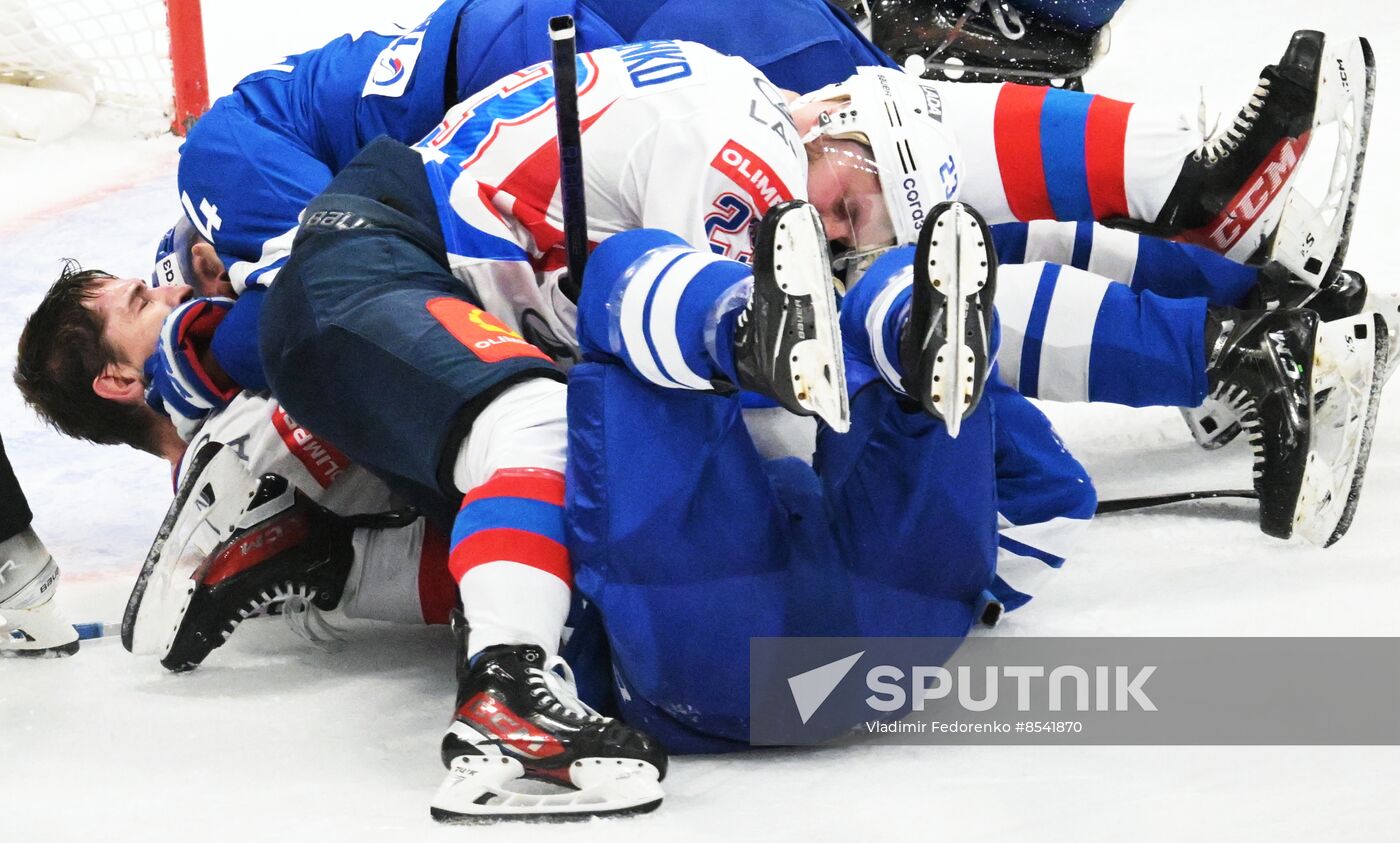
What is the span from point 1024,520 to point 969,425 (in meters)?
0.34

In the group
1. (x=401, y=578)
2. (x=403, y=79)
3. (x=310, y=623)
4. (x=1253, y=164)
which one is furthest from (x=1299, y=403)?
(x=403, y=79)

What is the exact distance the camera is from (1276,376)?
1.73m

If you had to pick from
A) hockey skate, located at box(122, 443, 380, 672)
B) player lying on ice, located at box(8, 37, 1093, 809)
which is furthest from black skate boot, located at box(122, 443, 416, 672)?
player lying on ice, located at box(8, 37, 1093, 809)

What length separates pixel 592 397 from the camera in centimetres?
143

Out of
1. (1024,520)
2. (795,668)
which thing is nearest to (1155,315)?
(1024,520)

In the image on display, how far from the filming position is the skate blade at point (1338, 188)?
1977 millimetres

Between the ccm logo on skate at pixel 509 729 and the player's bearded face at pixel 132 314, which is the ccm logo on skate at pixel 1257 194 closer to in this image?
the ccm logo on skate at pixel 509 729

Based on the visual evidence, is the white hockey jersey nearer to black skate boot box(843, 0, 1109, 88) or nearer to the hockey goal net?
black skate boot box(843, 0, 1109, 88)

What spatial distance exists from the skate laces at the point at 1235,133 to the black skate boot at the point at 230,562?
102cm

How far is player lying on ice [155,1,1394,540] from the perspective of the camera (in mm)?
1744

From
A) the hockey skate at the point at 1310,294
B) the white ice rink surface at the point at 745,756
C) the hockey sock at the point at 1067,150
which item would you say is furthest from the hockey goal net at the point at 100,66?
the hockey skate at the point at 1310,294

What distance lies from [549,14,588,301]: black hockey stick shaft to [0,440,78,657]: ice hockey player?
661mm

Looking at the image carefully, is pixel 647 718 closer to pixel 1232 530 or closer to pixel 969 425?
pixel 969 425

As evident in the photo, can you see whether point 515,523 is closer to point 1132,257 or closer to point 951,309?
point 951,309
